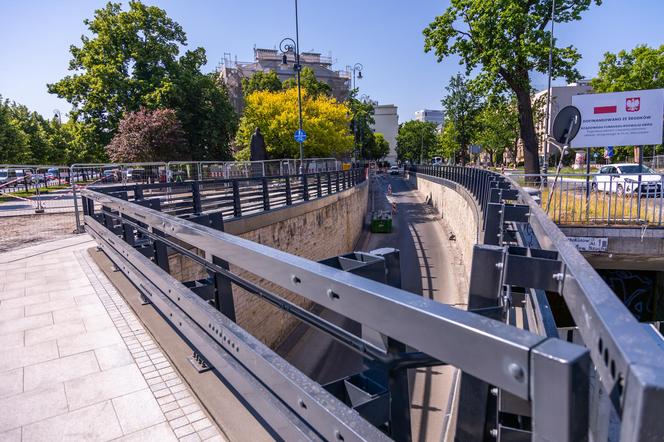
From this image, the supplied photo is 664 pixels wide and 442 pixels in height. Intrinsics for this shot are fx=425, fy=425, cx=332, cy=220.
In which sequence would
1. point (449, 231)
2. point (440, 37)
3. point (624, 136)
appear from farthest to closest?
point (449, 231), point (440, 37), point (624, 136)

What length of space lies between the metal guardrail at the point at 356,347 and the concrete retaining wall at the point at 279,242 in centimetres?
581

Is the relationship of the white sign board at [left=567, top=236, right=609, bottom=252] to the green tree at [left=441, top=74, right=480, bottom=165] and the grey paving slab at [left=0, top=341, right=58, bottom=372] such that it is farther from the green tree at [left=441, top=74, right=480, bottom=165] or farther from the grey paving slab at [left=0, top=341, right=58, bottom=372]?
the green tree at [left=441, top=74, right=480, bottom=165]

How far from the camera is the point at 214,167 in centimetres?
1986

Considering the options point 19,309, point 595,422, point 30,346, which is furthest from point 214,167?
point 595,422

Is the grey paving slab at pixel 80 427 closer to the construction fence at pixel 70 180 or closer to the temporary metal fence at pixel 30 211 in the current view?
the temporary metal fence at pixel 30 211

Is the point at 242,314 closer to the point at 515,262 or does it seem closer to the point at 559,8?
the point at 515,262

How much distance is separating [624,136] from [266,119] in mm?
24033

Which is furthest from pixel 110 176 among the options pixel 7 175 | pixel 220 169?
pixel 220 169

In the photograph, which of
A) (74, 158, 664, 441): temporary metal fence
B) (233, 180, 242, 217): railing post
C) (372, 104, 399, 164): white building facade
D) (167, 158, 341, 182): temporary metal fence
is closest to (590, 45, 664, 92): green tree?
(167, 158, 341, 182): temporary metal fence

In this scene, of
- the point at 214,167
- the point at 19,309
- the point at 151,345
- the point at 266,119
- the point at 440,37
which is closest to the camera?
the point at 151,345

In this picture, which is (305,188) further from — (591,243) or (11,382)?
(11,382)

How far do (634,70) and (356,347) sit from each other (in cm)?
4733

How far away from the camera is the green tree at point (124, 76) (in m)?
30.4

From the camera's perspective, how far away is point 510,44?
19922 mm
